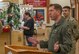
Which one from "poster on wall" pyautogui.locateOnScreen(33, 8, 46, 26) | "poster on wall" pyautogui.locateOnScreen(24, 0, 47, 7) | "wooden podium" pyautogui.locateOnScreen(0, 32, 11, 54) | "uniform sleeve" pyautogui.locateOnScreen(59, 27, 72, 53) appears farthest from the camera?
"poster on wall" pyautogui.locateOnScreen(24, 0, 47, 7)

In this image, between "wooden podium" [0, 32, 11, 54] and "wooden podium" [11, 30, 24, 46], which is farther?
"wooden podium" [11, 30, 24, 46]

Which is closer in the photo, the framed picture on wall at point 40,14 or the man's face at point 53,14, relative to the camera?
the man's face at point 53,14

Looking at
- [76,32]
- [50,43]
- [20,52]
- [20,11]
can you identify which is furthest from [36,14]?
[20,52]

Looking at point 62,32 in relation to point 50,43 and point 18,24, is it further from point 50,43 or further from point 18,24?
point 18,24

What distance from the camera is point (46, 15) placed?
38.4 ft

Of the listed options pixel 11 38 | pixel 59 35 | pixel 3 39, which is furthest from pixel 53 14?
pixel 11 38

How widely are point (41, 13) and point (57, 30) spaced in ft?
26.5

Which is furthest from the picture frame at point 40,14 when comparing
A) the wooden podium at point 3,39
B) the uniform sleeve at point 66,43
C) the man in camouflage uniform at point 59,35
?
the uniform sleeve at point 66,43

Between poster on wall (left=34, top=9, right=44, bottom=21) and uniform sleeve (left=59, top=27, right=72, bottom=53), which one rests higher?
uniform sleeve (left=59, top=27, right=72, bottom=53)

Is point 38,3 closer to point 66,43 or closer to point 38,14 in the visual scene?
point 38,14

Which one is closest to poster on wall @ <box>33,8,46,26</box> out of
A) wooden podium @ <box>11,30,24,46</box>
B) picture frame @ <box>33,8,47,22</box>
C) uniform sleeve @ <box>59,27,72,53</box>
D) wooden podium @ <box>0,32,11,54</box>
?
picture frame @ <box>33,8,47,22</box>

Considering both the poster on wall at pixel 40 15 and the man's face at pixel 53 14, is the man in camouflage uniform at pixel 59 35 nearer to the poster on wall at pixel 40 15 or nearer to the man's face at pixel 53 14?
the man's face at pixel 53 14

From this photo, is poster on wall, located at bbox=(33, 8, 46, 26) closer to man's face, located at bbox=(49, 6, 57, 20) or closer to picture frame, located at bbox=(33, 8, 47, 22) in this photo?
picture frame, located at bbox=(33, 8, 47, 22)

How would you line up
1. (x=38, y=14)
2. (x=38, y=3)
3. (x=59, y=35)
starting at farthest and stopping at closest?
(x=38, y=3)
(x=38, y=14)
(x=59, y=35)
